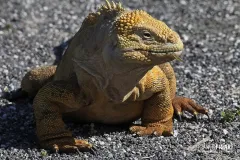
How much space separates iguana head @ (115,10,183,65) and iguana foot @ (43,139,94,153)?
1251 millimetres

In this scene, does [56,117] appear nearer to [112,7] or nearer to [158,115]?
[158,115]

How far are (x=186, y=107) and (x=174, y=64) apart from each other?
2.07 metres

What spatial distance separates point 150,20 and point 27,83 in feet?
9.14

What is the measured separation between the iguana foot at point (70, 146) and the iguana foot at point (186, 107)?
5.01ft

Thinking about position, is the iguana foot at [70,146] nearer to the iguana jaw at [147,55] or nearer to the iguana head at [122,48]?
the iguana head at [122,48]

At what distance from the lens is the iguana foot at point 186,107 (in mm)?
8438

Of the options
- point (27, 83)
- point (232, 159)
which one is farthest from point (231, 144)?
point (27, 83)

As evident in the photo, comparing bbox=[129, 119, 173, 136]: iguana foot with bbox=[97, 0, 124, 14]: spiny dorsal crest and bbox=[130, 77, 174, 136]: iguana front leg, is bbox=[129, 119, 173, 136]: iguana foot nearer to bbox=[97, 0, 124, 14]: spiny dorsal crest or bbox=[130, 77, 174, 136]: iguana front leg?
bbox=[130, 77, 174, 136]: iguana front leg

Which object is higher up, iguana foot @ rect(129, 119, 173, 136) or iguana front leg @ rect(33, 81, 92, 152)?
iguana front leg @ rect(33, 81, 92, 152)

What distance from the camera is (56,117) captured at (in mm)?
7473

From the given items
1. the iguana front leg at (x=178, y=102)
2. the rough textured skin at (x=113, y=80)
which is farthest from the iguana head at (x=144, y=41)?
the iguana front leg at (x=178, y=102)

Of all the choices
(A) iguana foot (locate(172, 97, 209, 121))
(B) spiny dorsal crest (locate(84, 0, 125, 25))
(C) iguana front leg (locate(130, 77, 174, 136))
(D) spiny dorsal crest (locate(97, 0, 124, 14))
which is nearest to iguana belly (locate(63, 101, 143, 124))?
(C) iguana front leg (locate(130, 77, 174, 136))

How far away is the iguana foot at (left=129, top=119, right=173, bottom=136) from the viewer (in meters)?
7.83

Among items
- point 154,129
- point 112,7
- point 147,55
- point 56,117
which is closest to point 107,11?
point 112,7
